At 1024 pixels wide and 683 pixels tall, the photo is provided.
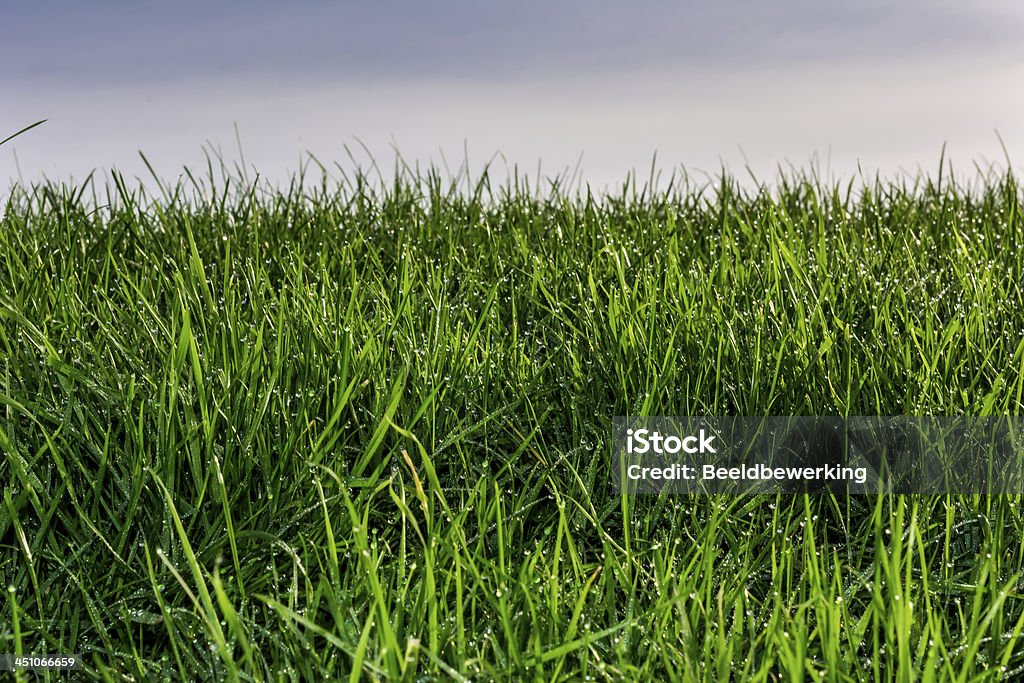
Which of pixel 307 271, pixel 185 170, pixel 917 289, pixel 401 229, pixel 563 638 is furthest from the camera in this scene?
pixel 185 170

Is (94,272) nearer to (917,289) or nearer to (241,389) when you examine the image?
(241,389)

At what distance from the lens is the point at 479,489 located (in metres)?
1.45

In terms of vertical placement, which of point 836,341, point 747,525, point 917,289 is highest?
point 917,289

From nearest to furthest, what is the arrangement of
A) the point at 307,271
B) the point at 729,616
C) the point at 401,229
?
Answer: the point at 729,616 → the point at 307,271 → the point at 401,229

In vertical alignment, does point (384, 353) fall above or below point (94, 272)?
below

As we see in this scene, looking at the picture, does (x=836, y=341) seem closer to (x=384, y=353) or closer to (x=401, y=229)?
(x=384, y=353)

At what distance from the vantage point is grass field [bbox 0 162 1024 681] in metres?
1.18

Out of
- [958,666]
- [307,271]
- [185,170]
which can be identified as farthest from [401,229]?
[958,666]

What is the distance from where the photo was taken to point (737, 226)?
3.15 m

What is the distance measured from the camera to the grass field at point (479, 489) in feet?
3.87

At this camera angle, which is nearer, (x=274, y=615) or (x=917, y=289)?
(x=274, y=615)

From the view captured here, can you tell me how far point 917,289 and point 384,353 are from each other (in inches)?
56.0

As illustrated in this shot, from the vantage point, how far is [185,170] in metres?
3.03

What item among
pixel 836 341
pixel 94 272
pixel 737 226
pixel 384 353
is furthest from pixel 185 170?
pixel 836 341
